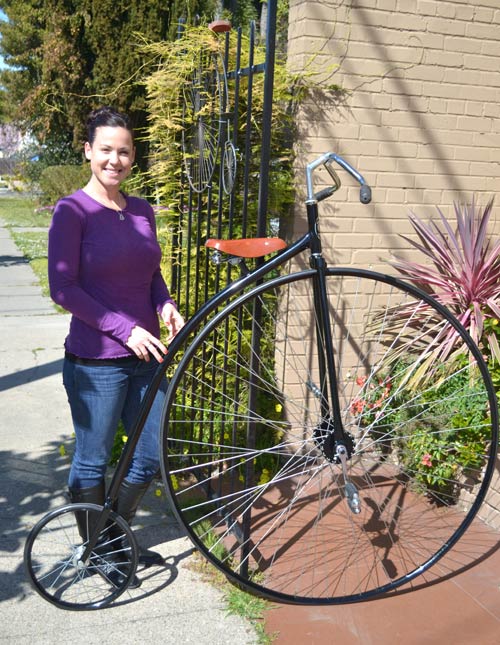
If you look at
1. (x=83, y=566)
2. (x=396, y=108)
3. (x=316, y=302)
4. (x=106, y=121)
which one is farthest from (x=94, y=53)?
(x=83, y=566)

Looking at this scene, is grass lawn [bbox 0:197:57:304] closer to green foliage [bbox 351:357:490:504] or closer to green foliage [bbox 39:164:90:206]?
green foliage [bbox 39:164:90:206]

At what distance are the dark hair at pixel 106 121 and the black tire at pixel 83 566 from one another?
1.37m

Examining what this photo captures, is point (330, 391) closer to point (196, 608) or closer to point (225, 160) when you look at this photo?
point (196, 608)

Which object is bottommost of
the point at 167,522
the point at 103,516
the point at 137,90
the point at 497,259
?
the point at 167,522

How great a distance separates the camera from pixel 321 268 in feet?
7.82

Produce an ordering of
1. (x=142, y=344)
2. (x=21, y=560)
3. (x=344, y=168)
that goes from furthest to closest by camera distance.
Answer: (x=21, y=560)
(x=142, y=344)
(x=344, y=168)

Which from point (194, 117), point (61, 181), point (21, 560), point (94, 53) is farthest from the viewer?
point (61, 181)

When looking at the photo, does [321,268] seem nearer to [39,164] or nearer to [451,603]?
[451,603]

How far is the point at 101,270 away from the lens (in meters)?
2.43

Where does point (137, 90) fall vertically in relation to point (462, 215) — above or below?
above

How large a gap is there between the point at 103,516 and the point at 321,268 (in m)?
1.20

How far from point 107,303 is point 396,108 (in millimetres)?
1939

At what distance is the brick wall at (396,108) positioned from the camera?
11.1ft

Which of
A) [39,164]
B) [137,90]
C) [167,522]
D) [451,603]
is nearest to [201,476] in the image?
[167,522]
